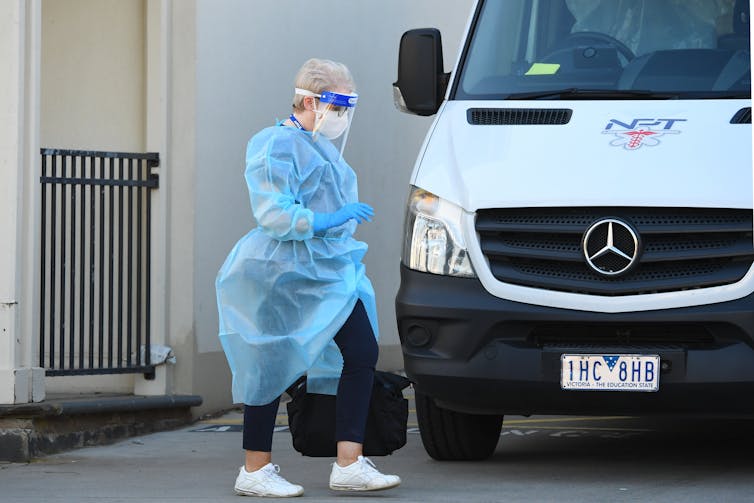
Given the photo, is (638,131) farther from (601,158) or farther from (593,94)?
(593,94)

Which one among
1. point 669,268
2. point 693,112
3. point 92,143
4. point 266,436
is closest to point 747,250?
point 669,268

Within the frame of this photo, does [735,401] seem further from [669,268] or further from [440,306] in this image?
[440,306]

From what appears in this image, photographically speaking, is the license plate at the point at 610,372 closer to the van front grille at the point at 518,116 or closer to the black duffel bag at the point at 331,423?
the black duffel bag at the point at 331,423

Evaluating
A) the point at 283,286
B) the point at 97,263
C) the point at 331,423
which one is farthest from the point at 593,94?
the point at 97,263

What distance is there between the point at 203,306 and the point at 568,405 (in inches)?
138

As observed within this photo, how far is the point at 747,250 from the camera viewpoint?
21.4ft

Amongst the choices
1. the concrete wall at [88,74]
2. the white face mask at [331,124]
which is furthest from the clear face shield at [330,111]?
the concrete wall at [88,74]

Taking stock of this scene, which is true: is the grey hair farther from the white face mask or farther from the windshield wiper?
the windshield wiper

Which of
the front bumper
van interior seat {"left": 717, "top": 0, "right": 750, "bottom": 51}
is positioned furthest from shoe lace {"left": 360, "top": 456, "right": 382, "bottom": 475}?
van interior seat {"left": 717, "top": 0, "right": 750, "bottom": 51}

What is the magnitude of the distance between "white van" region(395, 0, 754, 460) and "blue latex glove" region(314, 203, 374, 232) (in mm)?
544

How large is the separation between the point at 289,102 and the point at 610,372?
15.4ft

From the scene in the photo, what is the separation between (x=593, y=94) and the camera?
7445 mm

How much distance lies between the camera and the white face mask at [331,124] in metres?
6.66

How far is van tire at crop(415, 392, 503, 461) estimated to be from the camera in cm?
756
